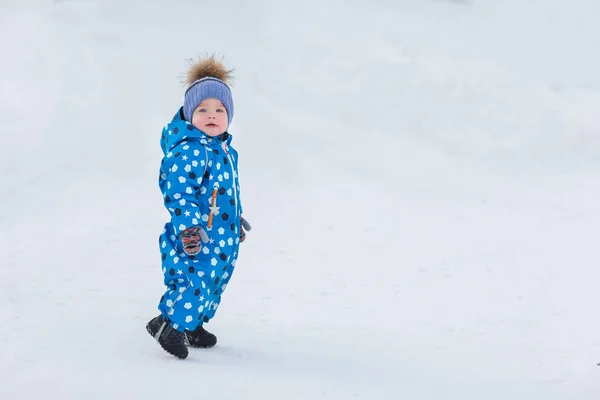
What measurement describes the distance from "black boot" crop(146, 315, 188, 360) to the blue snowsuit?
4 centimetres

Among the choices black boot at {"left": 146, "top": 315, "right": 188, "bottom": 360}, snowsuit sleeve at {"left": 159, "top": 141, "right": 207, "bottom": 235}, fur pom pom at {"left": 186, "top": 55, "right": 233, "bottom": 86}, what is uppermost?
fur pom pom at {"left": 186, "top": 55, "right": 233, "bottom": 86}

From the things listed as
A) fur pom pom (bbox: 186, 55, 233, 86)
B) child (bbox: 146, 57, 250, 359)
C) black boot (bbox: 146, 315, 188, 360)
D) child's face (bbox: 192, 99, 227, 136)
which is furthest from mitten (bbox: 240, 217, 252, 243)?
fur pom pom (bbox: 186, 55, 233, 86)

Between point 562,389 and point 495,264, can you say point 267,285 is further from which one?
point 562,389

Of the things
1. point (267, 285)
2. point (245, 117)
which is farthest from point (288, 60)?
point (267, 285)

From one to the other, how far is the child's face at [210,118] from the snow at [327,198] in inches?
51.2

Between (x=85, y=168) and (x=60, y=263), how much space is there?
112 inches

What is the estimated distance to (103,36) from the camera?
1272 centimetres

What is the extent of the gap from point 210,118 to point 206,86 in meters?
0.19

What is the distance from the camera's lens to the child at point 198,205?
174 inches

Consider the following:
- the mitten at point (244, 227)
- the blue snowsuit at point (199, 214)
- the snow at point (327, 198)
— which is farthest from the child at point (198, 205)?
the snow at point (327, 198)

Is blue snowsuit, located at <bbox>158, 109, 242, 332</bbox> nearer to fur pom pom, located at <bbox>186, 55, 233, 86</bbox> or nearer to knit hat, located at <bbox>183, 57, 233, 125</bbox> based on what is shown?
knit hat, located at <bbox>183, 57, 233, 125</bbox>

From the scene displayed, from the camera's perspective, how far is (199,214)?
438 centimetres

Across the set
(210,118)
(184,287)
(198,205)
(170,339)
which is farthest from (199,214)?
(170,339)

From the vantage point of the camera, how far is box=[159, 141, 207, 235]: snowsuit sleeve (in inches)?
170
